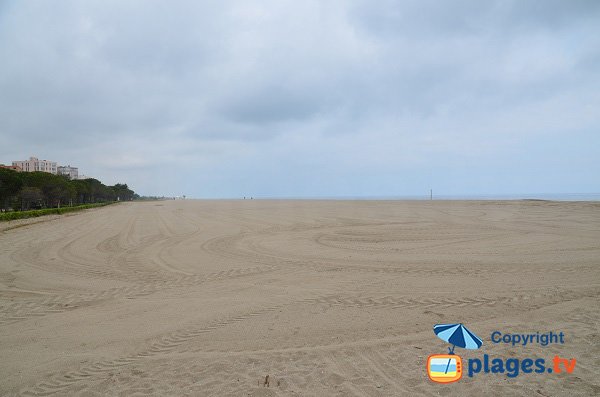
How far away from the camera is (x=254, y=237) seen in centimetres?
1536

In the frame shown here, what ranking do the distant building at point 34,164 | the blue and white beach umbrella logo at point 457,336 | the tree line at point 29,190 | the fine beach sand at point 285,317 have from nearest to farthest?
1. the fine beach sand at point 285,317
2. the blue and white beach umbrella logo at point 457,336
3. the tree line at point 29,190
4. the distant building at point 34,164

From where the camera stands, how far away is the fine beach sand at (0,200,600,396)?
3691 mm

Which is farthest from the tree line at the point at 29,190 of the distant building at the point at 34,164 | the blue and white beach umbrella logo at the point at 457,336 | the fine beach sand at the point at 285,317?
the distant building at the point at 34,164

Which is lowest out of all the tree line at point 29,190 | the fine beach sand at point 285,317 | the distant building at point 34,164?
the fine beach sand at point 285,317

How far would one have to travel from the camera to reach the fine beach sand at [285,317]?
3691 mm

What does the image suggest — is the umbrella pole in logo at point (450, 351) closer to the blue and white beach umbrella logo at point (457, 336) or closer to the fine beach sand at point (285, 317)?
the blue and white beach umbrella logo at point (457, 336)

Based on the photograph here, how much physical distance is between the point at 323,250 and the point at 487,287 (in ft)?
19.0

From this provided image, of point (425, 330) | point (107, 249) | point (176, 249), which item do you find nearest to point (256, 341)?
point (425, 330)

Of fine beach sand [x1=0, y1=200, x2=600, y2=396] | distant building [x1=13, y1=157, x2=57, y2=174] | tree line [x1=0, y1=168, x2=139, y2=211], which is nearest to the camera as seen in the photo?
fine beach sand [x1=0, y1=200, x2=600, y2=396]

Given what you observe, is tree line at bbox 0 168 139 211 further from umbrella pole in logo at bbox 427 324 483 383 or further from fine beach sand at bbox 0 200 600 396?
umbrella pole in logo at bbox 427 324 483 383

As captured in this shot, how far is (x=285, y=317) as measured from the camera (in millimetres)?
5598

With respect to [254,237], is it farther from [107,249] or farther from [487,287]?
[487,287]

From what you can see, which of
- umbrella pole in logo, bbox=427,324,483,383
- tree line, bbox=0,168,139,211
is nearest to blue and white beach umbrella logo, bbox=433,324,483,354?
umbrella pole in logo, bbox=427,324,483,383

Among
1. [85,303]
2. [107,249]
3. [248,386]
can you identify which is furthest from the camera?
[107,249]
